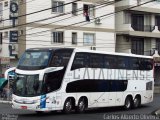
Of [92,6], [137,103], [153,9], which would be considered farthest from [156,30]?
[137,103]

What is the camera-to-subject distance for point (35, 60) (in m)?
25.3

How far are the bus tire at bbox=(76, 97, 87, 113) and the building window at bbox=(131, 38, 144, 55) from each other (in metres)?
32.8

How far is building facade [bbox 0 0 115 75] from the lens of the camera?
48.8 m

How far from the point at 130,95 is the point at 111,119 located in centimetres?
938

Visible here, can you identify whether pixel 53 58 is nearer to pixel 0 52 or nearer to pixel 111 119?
pixel 111 119

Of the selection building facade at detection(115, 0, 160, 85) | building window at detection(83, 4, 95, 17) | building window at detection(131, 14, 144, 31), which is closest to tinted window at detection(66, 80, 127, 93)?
building window at detection(83, 4, 95, 17)

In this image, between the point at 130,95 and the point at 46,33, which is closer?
the point at 130,95

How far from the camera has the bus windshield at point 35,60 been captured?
2494 cm

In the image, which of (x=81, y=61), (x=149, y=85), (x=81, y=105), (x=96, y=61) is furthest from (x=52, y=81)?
(x=149, y=85)

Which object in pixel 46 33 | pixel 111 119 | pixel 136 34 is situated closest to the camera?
pixel 111 119

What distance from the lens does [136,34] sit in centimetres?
5775

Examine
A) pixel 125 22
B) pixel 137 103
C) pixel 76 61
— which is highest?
pixel 125 22

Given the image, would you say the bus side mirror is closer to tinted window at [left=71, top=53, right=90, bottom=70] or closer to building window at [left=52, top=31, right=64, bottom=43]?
tinted window at [left=71, top=53, right=90, bottom=70]

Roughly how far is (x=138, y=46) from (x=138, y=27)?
2449 millimetres
